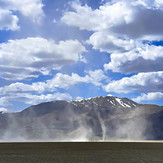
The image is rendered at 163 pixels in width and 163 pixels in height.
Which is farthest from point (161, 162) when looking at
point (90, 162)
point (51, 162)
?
point (51, 162)

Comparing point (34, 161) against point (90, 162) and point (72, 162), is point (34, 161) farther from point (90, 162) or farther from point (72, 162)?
point (90, 162)

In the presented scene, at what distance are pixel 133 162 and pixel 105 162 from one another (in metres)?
4.41

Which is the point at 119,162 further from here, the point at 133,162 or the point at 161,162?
the point at 161,162

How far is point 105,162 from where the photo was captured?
43812 millimetres

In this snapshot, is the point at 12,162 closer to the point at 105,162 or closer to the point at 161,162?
the point at 105,162

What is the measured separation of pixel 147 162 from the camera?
44781 mm

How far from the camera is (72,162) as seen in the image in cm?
4347

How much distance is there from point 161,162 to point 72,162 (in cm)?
1407

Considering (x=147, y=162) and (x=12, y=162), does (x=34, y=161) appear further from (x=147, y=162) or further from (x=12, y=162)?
(x=147, y=162)

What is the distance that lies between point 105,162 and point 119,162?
2171mm

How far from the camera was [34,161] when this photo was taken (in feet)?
144

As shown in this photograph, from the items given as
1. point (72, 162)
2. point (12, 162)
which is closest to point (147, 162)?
point (72, 162)

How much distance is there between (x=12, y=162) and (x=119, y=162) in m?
16.2

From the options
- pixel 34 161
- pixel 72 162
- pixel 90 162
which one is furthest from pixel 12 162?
pixel 90 162
